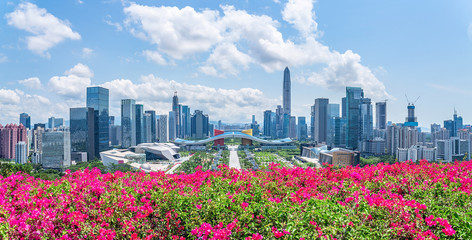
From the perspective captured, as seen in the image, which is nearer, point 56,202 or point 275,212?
point 275,212

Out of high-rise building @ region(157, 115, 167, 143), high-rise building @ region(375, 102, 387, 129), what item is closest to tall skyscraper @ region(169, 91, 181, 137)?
high-rise building @ region(157, 115, 167, 143)

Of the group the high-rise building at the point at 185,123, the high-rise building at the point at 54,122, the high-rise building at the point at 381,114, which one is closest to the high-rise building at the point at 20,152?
the high-rise building at the point at 185,123

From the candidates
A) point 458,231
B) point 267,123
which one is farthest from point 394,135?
point 267,123

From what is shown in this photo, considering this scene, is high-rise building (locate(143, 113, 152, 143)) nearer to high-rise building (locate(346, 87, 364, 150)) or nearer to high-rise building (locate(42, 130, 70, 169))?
high-rise building (locate(42, 130, 70, 169))

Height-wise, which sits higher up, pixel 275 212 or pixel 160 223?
pixel 275 212

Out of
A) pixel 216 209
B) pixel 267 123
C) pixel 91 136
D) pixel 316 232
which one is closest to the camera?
pixel 316 232

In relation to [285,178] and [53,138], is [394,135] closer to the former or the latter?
[285,178]

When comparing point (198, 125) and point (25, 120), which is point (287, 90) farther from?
point (25, 120)
